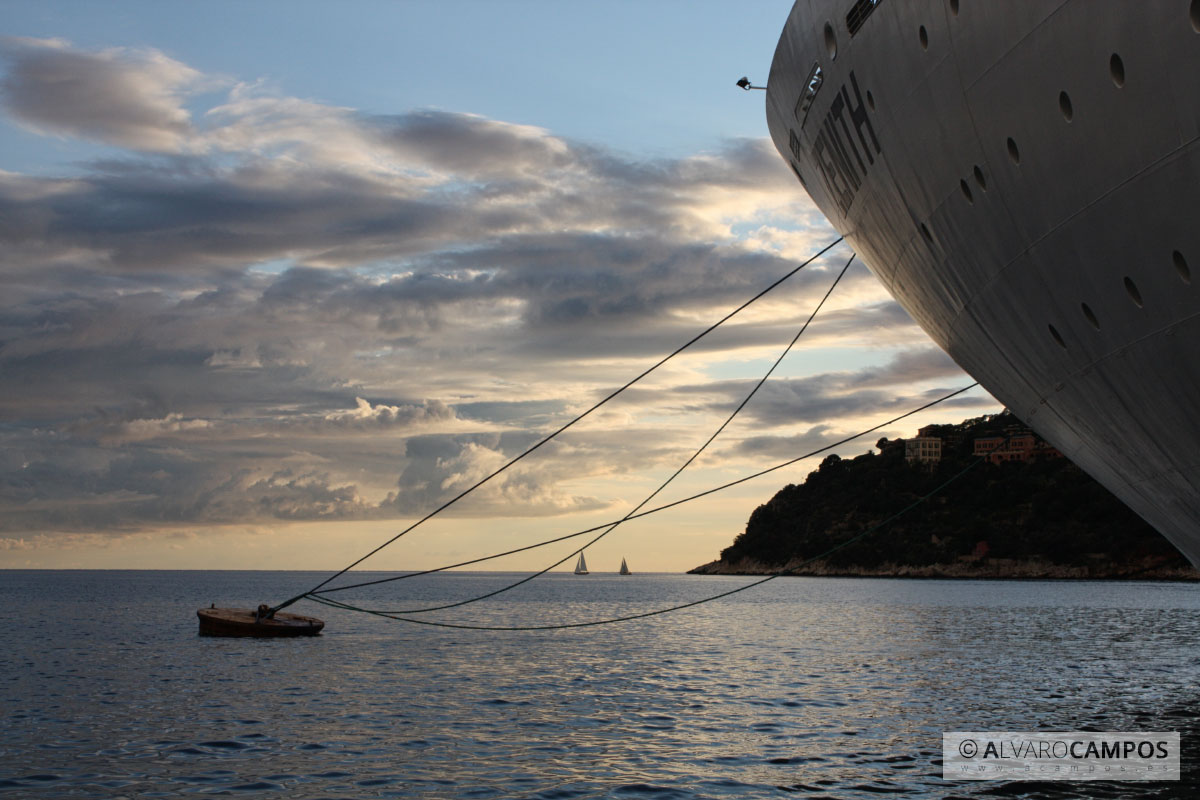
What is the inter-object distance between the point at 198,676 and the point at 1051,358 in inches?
1365

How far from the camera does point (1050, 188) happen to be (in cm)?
813

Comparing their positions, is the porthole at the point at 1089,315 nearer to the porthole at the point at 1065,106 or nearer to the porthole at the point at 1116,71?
the porthole at the point at 1065,106

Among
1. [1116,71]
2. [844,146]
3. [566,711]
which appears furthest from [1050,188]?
[566,711]

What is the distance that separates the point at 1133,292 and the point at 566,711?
22.1 m

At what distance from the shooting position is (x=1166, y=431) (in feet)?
30.2

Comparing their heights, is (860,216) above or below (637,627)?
above

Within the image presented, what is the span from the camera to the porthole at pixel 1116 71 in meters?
6.91

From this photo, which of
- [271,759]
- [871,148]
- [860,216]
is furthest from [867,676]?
[871,148]

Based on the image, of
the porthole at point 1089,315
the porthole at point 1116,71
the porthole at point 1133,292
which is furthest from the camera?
the porthole at point 1089,315

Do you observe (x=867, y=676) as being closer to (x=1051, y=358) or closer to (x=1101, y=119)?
(x=1051, y=358)

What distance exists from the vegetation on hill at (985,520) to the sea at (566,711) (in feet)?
358

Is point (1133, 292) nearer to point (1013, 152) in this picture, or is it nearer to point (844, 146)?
point (1013, 152)

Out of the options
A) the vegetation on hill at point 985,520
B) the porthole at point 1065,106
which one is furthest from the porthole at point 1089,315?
the vegetation on hill at point 985,520

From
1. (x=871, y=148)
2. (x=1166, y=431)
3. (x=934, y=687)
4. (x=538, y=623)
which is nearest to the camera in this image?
(x=1166, y=431)
